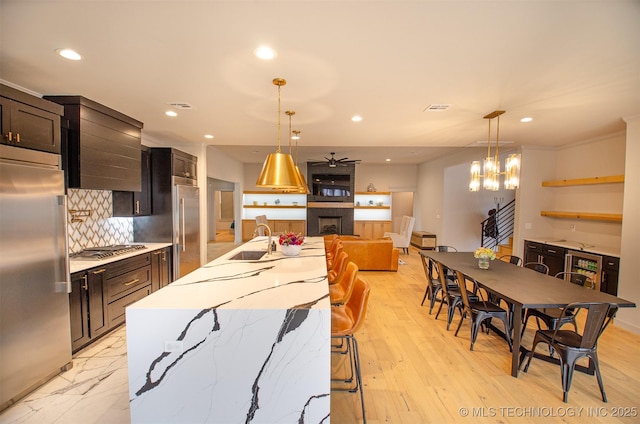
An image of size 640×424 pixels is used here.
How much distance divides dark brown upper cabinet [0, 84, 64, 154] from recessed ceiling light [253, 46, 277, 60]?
6.36 ft

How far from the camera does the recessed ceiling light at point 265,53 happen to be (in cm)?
197

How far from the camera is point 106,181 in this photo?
10.4 feet

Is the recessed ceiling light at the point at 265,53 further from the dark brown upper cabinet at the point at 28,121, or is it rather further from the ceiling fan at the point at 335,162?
the ceiling fan at the point at 335,162

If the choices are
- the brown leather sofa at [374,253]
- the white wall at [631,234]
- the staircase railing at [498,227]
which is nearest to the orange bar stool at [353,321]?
the brown leather sofa at [374,253]

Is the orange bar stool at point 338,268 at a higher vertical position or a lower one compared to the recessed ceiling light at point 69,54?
lower

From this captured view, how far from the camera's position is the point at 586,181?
4.58m

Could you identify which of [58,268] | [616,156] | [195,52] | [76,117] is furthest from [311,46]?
[616,156]

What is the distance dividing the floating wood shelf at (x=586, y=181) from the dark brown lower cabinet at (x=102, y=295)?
6894mm

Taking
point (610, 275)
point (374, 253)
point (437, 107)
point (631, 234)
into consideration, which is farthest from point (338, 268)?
point (610, 275)

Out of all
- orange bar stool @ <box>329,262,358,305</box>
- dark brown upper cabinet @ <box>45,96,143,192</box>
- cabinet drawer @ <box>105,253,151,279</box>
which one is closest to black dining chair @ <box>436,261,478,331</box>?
orange bar stool @ <box>329,262,358,305</box>

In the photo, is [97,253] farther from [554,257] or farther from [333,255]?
[554,257]

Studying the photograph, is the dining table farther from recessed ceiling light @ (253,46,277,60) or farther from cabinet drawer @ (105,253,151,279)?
cabinet drawer @ (105,253,151,279)

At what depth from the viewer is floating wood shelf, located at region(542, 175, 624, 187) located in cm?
404

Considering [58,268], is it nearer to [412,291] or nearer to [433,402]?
[433,402]
